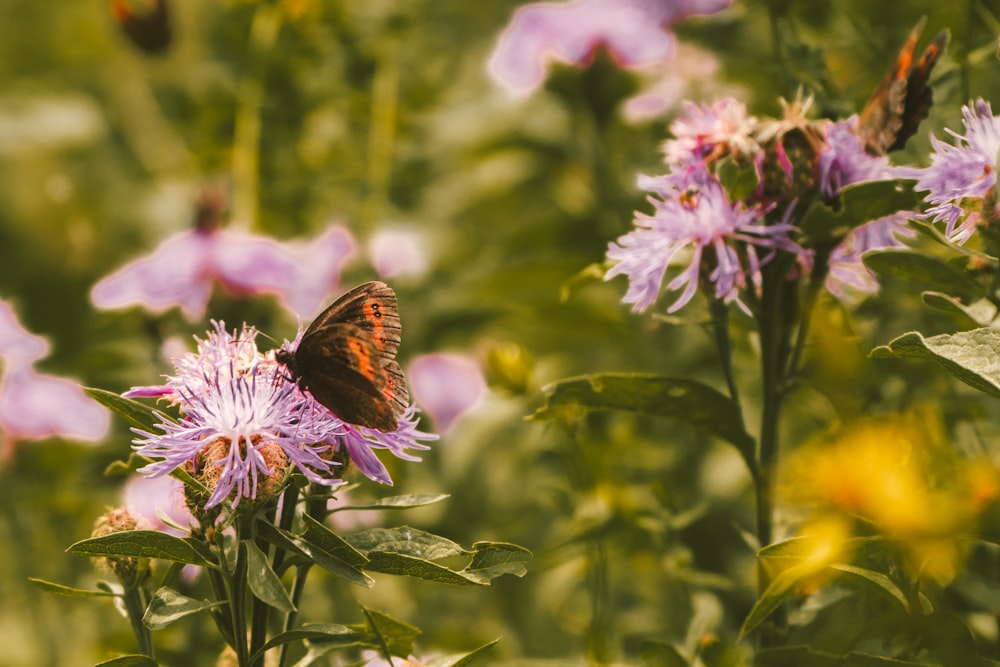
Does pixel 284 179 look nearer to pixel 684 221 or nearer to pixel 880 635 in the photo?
pixel 684 221

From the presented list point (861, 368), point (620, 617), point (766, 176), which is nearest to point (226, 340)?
point (766, 176)

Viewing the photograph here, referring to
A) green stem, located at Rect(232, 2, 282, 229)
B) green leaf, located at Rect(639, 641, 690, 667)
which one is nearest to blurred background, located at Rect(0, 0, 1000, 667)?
green stem, located at Rect(232, 2, 282, 229)

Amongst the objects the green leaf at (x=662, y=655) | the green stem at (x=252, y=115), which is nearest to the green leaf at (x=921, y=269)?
the green leaf at (x=662, y=655)

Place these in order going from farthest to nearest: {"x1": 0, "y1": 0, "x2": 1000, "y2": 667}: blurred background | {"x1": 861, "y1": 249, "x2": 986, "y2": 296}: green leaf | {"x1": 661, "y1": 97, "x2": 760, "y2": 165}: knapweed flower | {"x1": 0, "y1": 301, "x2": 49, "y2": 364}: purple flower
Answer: {"x1": 0, "y1": 301, "x2": 49, "y2": 364}: purple flower → {"x1": 0, "y1": 0, "x2": 1000, "y2": 667}: blurred background → {"x1": 661, "y1": 97, "x2": 760, "y2": 165}: knapweed flower → {"x1": 861, "y1": 249, "x2": 986, "y2": 296}: green leaf

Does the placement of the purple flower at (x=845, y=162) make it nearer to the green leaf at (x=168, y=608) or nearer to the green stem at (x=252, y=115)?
the green leaf at (x=168, y=608)

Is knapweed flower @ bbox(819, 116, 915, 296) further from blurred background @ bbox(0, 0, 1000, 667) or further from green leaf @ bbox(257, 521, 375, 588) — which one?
green leaf @ bbox(257, 521, 375, 588)

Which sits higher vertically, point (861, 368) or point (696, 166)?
point (696, 166)
